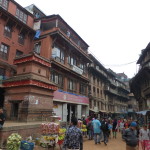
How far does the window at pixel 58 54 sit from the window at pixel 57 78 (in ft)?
6.87

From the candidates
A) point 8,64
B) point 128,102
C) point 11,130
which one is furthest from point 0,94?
point 128,102

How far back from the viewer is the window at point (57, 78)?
20.0 meters

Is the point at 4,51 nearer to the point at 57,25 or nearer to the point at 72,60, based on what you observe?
the point at 57,25

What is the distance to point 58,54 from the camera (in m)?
21.4

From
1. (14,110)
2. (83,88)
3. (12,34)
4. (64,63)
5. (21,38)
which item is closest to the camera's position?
(14,110)

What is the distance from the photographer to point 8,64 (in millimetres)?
19141

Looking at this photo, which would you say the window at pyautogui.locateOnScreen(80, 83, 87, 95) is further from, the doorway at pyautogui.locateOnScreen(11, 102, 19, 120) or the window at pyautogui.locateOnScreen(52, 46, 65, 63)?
the doorway at pyautogui.locateOnScreen(11, 102, 19, 120)

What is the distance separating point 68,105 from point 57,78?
16.3 ft

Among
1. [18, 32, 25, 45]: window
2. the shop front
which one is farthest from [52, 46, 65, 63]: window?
[18, 32, 25, 45]: window

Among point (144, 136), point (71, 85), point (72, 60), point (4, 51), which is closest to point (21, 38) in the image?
point (4, 51)

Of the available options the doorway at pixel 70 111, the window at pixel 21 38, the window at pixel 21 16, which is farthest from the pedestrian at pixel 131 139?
the window at pixel 21 16

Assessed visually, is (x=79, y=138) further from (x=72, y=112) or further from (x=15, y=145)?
(x=72, y=112)

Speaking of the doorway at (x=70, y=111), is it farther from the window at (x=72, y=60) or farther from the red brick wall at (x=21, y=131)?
the red brick wall at (x=21, y=131)

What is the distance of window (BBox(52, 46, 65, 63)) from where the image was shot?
2008cm
